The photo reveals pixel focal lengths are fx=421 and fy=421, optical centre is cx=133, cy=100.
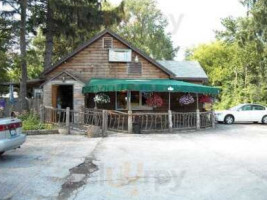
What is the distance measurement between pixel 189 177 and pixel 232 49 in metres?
37.2

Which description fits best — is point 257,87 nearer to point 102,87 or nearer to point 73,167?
point 102,87

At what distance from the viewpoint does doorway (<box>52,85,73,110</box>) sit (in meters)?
23.7

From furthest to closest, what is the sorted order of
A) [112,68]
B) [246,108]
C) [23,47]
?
[246,108], [23,47], [112,68]

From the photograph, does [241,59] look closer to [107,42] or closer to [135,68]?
[135,68]

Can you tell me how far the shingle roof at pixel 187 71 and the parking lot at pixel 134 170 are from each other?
11.4m

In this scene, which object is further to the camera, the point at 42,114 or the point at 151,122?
the point at 42,114

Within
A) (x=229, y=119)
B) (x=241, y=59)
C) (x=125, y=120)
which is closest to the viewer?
(x=125, y=120)

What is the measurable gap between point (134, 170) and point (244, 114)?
1927cm

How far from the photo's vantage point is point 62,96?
26.7 meters

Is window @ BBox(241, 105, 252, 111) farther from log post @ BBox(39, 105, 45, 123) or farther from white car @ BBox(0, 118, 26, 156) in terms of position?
white car @ BBox(0, 118, 26, 156)

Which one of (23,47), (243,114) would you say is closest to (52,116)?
(23,47)

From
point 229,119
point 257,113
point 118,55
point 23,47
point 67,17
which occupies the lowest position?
point 229,119

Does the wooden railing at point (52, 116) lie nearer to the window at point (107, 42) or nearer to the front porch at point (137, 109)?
the front porch at point (137, 109)

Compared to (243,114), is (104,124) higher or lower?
lower
